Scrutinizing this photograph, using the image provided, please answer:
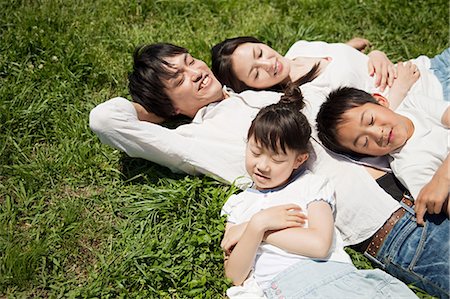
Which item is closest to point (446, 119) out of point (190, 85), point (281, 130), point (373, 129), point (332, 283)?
point (373, 129)

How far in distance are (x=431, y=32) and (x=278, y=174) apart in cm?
286

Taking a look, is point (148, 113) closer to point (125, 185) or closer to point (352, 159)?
point (125, 185)

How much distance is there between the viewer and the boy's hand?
3447 mm

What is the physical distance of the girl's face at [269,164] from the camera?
3676 millimetres

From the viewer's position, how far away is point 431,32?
5.66 meters

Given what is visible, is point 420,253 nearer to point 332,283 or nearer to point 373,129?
point 332,283

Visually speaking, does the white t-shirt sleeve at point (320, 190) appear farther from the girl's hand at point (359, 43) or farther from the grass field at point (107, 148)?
the girl's hand at point (359, 43)

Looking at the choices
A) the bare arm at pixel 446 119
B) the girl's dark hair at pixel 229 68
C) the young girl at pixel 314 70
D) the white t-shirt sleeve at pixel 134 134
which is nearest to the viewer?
the bare arm at pixel 446 119

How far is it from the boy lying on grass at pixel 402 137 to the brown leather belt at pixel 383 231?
0.11 metres

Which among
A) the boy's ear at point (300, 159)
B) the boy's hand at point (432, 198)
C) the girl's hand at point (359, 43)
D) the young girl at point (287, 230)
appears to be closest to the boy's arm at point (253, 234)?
the young girl at point (287, 230)

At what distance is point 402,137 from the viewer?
3762mm

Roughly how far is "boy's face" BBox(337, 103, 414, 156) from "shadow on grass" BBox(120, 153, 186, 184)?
1276 millimetres

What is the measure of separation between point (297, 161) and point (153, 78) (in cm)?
133

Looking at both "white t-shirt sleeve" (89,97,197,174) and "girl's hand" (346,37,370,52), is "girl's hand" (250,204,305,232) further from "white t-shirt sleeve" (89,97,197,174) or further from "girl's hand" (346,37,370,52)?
"girl's hand" (346,37,370,52)
